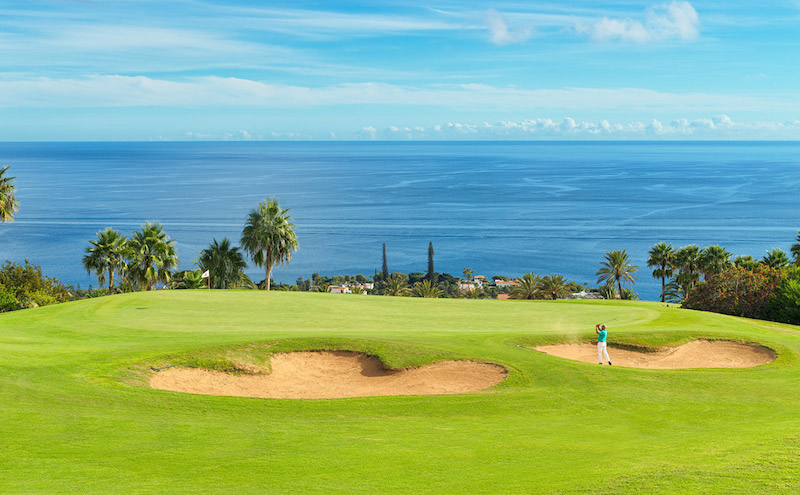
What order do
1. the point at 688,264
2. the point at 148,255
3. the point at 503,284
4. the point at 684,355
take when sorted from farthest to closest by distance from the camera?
1. the point at 503,284
2. the point at 688,264
3. the point at 148,255
4. the point at 684,355

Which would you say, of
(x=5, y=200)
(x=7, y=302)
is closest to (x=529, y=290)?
(x=7, y=302)

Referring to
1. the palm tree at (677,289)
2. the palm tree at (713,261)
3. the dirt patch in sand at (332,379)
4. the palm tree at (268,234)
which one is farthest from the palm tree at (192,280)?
the palm tree at (677,289)

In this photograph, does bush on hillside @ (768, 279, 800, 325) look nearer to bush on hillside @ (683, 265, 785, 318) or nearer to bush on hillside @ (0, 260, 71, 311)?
bush on hillside @ (683, 265, 785, 318)

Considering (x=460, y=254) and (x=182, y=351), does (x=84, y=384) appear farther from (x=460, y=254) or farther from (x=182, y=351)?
(x=460, y=254)

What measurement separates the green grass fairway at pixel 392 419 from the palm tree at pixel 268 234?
24.8 m

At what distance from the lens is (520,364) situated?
19297 millimetres

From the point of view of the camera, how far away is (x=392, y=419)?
577 inches

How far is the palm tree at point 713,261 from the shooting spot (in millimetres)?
60844

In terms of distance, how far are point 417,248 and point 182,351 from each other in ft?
388

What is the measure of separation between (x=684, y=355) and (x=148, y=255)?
3874 cm

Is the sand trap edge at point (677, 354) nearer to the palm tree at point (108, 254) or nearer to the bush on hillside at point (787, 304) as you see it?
the bush on hillside at point (787, 304)

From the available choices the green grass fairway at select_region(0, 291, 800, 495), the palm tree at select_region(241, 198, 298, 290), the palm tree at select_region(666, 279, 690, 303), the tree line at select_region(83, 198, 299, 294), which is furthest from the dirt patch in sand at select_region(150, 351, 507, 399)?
the palm tree at select_region(666, 279, 690, 303)

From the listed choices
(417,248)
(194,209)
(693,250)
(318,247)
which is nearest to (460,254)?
(417,248)

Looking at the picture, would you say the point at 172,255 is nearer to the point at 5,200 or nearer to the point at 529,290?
the point at 5,200
